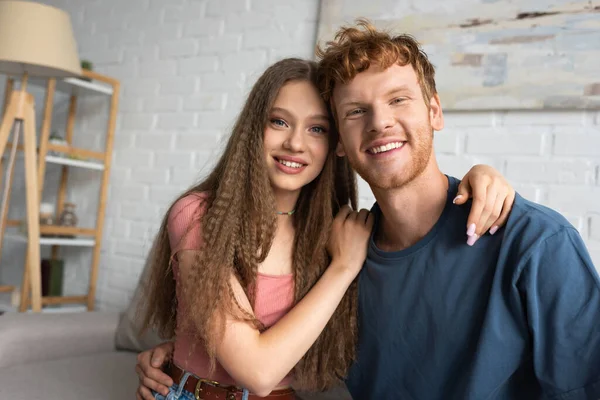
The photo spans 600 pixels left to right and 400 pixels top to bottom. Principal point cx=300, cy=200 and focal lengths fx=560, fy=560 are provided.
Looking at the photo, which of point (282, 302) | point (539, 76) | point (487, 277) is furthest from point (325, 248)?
point (539, 76)

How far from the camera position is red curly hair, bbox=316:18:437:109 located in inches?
48.7

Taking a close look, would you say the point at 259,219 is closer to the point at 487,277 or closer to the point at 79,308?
the point at 487,277

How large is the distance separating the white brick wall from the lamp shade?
0.53 meters

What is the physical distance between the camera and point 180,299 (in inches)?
49.3

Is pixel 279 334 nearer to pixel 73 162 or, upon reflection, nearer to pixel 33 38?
pixel 33 38

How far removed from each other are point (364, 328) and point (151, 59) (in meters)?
2.11

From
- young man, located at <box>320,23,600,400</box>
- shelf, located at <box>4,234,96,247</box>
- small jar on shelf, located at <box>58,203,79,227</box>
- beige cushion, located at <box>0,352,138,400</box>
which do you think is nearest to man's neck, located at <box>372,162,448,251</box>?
young man, located at <box>320,23,600,400</box>

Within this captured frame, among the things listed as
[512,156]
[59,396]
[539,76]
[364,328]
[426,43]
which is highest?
[426,43]

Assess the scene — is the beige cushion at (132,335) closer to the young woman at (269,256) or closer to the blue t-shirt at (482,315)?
the young woman at (269,256)

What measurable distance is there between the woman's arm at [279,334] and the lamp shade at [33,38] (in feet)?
5.11

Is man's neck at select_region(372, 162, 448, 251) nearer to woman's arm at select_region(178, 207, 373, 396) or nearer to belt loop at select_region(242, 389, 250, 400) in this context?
woman's arm at select_region(178, 207, 373, 396)

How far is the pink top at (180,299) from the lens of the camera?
1209 millimetres

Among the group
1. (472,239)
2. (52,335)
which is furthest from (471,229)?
(52,335)

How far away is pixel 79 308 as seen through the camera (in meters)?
2.93
